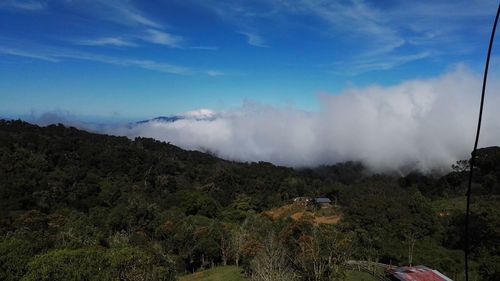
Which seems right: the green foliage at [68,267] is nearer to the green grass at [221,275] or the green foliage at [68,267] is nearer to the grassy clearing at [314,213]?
the green grass at [221,275]

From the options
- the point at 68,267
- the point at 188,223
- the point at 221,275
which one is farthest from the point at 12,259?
the point at 188,223

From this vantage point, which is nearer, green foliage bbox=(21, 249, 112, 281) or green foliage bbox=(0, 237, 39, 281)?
green foliage bbox=(21, 249, 112, 281)

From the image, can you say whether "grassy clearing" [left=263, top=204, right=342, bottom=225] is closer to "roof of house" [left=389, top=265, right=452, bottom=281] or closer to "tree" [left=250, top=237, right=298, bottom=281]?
"roof of house" [left=389, top=265, right=452, bottom=281]

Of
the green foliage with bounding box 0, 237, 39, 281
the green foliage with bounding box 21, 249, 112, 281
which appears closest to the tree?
the green foliage with bounding box 21, 249, 112, 281

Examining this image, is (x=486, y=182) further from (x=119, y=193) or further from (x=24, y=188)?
(x=24, y=188)

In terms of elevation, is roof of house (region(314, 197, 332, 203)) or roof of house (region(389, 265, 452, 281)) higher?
roof of house (region(314, 197, 332, 203))

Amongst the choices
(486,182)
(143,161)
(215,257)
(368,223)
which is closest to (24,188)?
(215,257)
